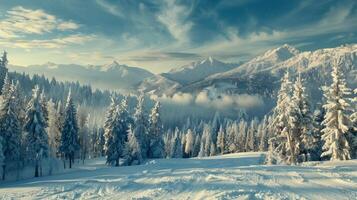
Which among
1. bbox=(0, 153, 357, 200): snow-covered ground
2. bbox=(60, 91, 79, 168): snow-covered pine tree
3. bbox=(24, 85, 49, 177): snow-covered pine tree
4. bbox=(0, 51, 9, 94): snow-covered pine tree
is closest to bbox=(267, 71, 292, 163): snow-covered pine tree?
A: bbox=(0, 153, 357, 200): snow-covered ground

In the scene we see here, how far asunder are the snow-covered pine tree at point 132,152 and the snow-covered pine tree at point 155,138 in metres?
10.6

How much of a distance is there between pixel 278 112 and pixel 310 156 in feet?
24.9

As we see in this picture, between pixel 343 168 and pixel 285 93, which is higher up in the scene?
pixel 285 93

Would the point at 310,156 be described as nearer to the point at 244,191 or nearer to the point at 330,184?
the point at 330,184

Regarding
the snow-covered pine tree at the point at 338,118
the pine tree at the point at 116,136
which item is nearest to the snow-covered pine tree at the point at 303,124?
the snow-covered pine tree at the point at 338,118

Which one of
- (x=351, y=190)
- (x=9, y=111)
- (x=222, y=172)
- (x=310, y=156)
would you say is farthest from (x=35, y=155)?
(x=351, y=190)

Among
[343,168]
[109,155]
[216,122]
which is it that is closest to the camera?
[343,168]

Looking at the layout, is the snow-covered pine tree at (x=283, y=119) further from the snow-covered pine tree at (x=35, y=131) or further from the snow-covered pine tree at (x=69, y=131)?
the snow-covered pine tree at (x=69, y=131)

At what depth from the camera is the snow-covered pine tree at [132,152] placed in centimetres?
6575

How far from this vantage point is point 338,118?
155 feet

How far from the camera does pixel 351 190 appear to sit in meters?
25.5

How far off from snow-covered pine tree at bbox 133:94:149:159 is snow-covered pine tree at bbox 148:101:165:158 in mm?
1492

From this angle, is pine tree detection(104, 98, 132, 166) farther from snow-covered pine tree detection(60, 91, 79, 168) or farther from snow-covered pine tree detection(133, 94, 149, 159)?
snow-covered pine tree detection(60, 91, 79, 168)

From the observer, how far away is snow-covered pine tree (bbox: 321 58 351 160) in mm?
46781
